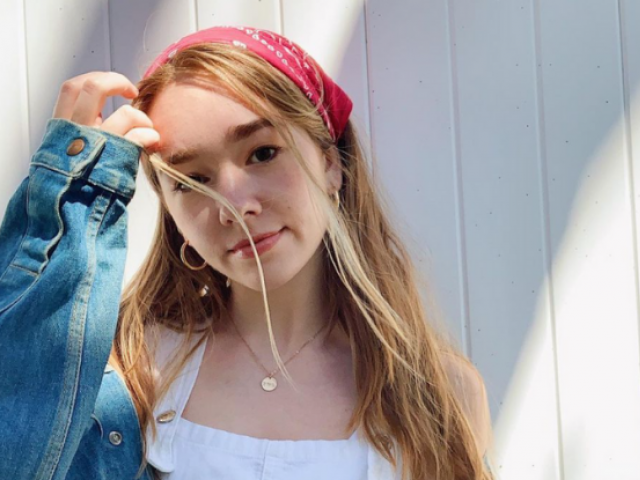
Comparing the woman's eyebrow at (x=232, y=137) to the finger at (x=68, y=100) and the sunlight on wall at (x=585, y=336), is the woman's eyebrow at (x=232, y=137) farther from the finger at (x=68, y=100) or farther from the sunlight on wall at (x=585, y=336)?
the sunlight on wall at (x=585, y=336)

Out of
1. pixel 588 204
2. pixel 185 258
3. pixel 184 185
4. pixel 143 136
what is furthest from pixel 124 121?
pixel 588 204

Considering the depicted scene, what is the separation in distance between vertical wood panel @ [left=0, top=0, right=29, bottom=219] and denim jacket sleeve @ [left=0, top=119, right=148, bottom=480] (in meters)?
0.50

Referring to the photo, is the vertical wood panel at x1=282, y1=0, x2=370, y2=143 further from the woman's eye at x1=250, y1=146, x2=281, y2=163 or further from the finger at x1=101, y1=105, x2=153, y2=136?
the finger at x1=101, y1=105, x2=153, y2=136

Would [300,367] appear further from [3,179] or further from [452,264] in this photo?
[3,179]

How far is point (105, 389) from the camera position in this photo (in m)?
1.16

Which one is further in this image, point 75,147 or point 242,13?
point 242,13

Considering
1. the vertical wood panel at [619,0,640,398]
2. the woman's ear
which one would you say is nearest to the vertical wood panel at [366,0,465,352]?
the woman's ear

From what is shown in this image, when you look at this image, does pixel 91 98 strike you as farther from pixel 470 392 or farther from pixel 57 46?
pixel 470 392

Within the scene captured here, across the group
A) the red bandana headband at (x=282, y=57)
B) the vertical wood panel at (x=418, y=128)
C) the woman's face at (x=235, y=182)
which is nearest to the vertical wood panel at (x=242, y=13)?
the vertical wood panel at (x=418, y=128)

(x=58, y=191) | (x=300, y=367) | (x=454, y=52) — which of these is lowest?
(x=300, y=367)

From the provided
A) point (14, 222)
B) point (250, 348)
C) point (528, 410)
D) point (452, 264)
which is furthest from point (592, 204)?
point (14, 222)

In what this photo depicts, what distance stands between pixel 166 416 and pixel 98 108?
17.6 inches

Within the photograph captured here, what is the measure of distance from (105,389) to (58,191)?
321 mm

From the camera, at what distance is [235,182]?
1107 millimetres
